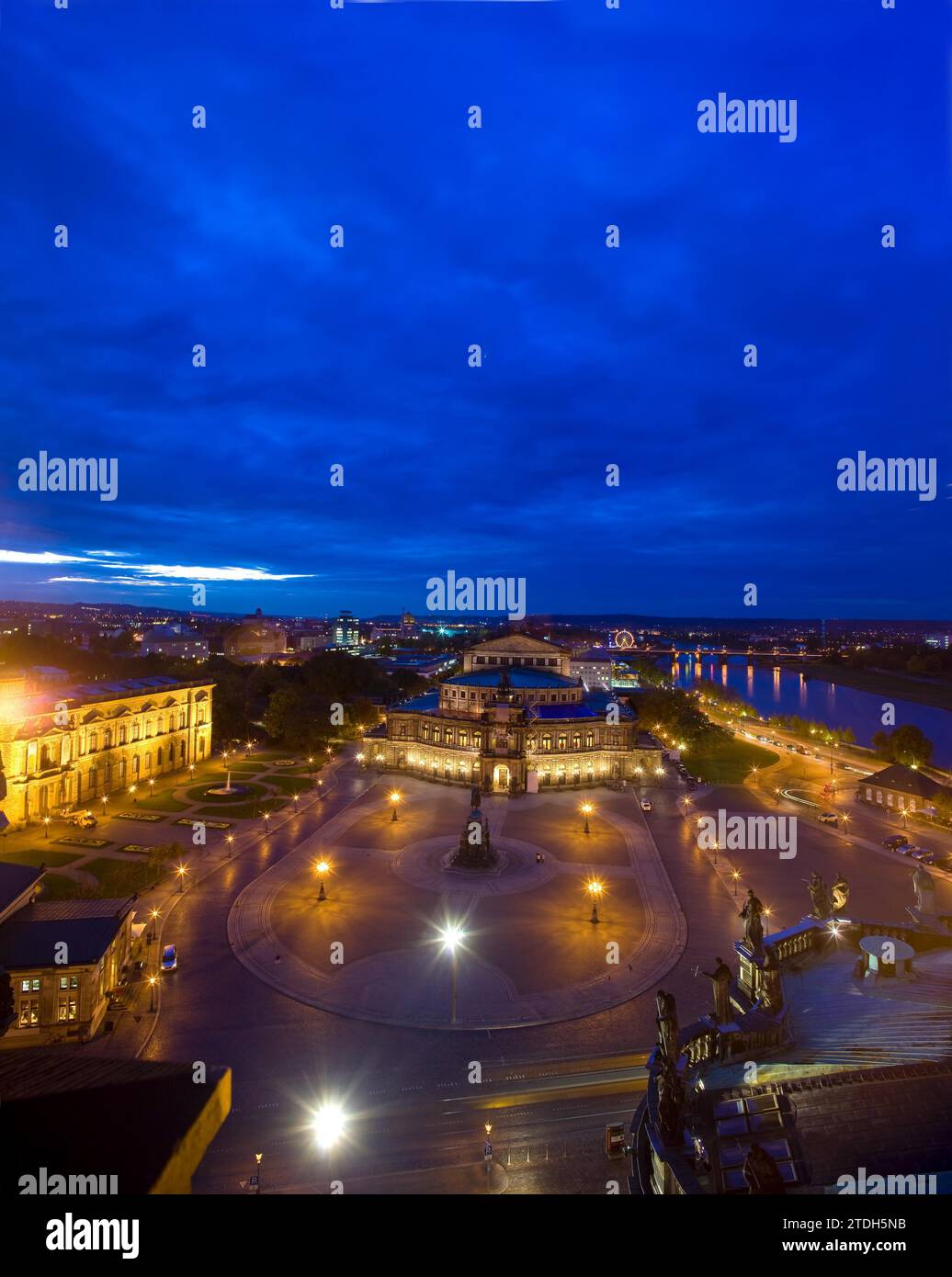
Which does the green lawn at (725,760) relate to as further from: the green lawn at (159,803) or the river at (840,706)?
the green lawn at (159,803)

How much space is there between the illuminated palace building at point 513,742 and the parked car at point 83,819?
2587 centimetres

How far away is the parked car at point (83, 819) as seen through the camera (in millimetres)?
48019

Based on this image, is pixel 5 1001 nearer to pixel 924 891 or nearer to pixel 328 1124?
pixel 328 1124

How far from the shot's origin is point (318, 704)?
77.1 metres

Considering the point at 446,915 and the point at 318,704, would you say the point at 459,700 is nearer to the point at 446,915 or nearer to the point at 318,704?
the point at 318,704

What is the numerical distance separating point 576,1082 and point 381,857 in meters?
22.8

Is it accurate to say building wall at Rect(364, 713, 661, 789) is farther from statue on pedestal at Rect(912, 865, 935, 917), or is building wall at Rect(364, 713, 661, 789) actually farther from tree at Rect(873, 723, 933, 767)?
statue on pedestal at Rect(912, 865, 935, 917)

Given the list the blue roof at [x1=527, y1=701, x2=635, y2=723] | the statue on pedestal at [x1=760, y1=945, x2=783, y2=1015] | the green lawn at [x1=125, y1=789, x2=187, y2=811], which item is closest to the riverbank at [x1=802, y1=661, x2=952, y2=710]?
the blue roof at [x1=527, y1=701, x2=635, y2=723]

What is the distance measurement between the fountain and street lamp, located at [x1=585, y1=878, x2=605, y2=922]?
33.2 metres

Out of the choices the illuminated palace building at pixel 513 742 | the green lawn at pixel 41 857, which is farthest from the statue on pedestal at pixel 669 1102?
the illuminated palace building at pixel 513 742

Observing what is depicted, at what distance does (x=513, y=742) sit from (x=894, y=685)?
425 ft
